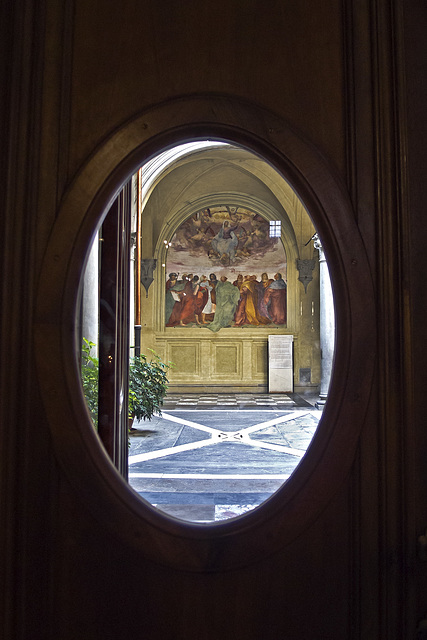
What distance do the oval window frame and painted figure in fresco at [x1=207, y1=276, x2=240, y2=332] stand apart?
1115cm

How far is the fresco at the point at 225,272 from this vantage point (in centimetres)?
1216

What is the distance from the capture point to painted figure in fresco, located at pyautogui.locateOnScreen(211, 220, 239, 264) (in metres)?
12.5

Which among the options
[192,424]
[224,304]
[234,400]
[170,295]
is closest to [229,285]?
[224,304]

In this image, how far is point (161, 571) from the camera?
887mm

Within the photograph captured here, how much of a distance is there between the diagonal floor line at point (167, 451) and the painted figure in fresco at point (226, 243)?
25.7ft

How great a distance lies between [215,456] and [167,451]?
560mm

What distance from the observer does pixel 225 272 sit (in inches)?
490

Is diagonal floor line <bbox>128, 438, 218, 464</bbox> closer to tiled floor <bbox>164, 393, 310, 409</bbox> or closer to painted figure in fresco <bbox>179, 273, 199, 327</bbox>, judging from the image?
tiled floor <bbox>164, 393, 310, 409</bbox>

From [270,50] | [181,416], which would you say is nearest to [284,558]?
[270,50]

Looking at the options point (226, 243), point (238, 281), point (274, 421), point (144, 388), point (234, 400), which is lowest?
point (234, 400)

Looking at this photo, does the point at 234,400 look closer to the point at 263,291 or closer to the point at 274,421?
the point at 274,421

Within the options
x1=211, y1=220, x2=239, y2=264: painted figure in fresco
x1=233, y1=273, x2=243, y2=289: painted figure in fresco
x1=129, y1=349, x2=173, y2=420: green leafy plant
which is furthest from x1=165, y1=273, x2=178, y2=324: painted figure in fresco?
x1=129, y1=349, x2=173, y2=420: green leafy plant

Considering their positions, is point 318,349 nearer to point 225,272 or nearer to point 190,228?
point 225,272

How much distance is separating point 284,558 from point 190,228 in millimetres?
11946
